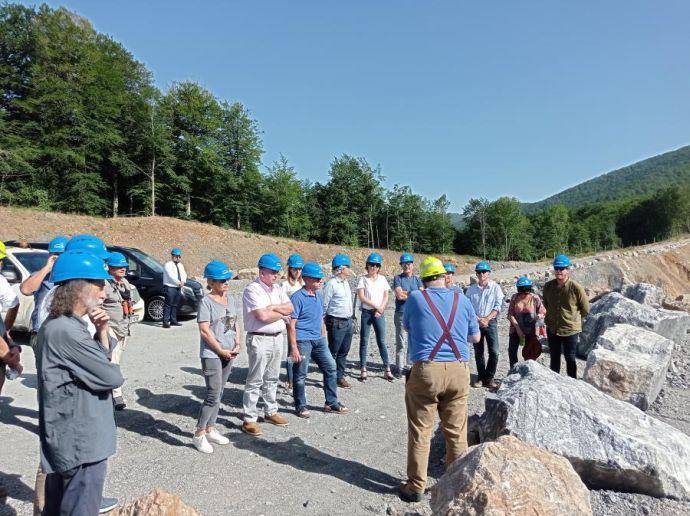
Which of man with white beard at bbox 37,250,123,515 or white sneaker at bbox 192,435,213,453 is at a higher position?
man with white beard at bbox 37,250,123,515

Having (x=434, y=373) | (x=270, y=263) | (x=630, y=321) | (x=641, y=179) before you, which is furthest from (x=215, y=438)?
(x=641, y=179)

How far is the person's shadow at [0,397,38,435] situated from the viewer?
16.0ft

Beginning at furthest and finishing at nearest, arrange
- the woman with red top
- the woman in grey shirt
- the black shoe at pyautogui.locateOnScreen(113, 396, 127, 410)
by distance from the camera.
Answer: the woman with red top
the black shoe at pyautogui.locateOnScreen(113, 396, 127, 410)
the woman in grey shirt

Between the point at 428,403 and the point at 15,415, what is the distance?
15.5 feet

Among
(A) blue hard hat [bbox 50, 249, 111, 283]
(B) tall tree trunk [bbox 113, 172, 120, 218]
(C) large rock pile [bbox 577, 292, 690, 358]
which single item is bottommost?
(C) large rock pile [bbox 577, 292, 690, 358]

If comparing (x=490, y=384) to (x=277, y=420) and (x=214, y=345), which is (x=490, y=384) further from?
(x=214, y=345)

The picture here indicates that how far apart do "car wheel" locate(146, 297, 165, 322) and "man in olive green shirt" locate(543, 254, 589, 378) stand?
8.51 meters

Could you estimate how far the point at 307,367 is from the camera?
18.4ft

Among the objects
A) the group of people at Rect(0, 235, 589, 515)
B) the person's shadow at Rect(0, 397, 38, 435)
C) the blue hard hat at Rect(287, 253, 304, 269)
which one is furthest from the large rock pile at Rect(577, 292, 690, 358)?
the person's shadow at Rect(0, 397, 38, 435)

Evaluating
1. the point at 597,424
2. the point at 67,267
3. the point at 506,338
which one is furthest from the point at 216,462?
the point at 506,338

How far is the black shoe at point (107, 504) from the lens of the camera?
3.33 metres

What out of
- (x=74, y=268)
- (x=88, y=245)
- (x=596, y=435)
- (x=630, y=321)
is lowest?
(x=596, y=435)

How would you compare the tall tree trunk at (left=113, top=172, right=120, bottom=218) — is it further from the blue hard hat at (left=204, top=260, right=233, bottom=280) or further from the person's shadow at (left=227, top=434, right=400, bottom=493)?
the person's shadow at (left=227, top=434, right=400, bottom=493)

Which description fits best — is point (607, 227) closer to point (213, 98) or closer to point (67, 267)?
point (213, 98)
